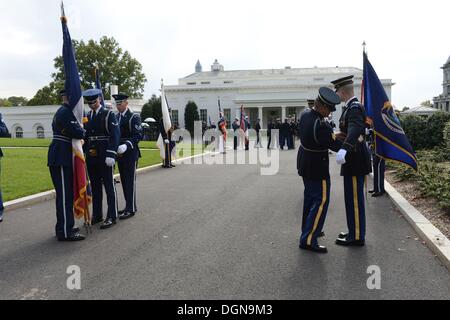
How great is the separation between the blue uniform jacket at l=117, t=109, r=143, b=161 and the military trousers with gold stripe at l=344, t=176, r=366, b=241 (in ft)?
12.1

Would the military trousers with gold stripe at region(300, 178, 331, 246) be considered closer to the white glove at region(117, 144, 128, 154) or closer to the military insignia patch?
the military insignia patch

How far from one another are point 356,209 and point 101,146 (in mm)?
3840

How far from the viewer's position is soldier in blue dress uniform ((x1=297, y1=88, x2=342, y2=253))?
5.07 meters

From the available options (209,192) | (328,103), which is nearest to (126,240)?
(328,103)

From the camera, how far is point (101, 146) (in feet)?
21.1

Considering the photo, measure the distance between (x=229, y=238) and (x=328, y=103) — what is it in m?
2.21

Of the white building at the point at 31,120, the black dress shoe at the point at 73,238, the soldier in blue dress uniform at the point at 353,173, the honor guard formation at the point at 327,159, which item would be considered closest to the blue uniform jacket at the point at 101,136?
the black dress shoe at the point at 73,238

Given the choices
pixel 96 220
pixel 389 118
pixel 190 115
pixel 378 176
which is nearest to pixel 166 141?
pixel 378 176

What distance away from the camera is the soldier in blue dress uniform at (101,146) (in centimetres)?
633

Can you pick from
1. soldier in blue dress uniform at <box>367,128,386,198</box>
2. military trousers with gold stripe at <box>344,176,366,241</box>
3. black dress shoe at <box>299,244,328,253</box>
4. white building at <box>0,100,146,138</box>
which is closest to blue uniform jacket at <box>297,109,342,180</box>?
military trousers with gold stripe at <box>344,176,366,241</box>

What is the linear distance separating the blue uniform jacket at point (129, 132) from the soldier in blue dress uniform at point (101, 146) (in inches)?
26.6

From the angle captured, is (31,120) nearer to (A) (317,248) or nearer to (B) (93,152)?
(B) (93,152)

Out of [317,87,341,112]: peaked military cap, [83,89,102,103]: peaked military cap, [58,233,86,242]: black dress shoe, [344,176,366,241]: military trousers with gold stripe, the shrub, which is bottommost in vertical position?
[58,233,86,242]: black dress shoe

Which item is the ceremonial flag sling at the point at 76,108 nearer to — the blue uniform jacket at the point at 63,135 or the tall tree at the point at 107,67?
the blue uniform jacket at the point at 63,135
